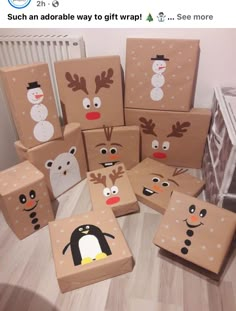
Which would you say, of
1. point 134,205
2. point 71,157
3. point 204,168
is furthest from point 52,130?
point 204,168

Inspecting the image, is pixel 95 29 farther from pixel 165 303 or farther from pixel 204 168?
pixel 165 303

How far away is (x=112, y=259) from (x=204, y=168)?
785mm

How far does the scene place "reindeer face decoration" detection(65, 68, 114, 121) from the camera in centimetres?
140

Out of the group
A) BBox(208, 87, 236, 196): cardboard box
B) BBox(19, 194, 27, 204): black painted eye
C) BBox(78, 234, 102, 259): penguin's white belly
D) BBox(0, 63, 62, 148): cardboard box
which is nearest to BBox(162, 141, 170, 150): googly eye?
BBox(208, 87, 236, 196): cardboard box

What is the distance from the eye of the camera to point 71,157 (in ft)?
4.86

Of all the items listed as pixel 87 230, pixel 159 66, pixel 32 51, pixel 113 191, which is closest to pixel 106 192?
pixel 113 191

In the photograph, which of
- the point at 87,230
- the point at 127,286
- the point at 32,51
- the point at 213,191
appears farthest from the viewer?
the point at 32,51

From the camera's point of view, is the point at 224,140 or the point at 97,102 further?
the point at 97,102

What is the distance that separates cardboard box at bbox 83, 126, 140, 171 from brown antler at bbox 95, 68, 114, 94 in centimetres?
23

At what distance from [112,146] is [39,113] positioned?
18.6 inches

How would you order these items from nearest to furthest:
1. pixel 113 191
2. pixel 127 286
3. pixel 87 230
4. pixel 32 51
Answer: pixel 127 286 → pixel 87 230 → pixel 113 191 → pixel 32 51

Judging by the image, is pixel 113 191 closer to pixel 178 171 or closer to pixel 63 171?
pixel 63 171

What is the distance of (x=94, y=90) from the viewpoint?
1440 mm
